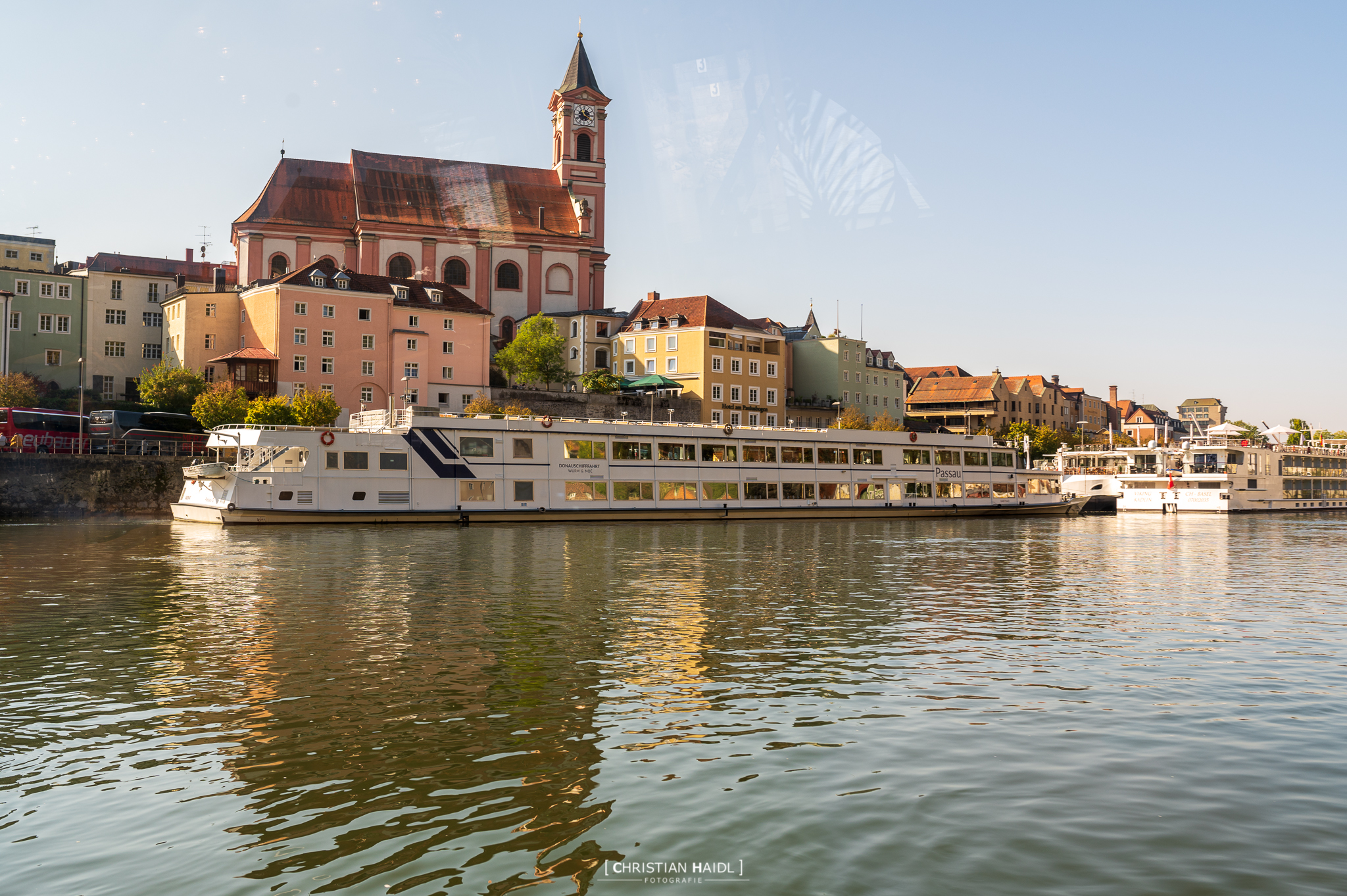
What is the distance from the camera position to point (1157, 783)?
11.6 m

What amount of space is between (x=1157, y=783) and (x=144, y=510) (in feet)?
214

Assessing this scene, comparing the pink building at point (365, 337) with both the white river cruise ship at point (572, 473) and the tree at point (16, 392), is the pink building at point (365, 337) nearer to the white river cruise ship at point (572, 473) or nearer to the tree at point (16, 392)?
the tree at point (16, 392)

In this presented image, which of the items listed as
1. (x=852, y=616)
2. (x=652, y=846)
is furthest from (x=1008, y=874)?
(x=852, y=616)

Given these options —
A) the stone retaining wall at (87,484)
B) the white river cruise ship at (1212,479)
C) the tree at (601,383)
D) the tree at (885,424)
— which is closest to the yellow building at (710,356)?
the tree at (601,383)

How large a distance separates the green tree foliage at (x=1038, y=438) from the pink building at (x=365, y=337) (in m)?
82.8

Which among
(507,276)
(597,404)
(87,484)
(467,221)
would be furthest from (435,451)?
(467,221)

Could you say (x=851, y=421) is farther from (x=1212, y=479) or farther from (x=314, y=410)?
(x=314, y=410)

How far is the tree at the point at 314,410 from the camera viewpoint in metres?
77.4

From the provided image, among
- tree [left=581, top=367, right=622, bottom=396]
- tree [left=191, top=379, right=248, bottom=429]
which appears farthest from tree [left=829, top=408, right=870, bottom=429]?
tree [left=191, top=379, right=248, bottom=429]

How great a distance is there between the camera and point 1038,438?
15475 centimetres

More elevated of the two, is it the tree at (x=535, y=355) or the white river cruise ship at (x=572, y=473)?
the tree at (x=535, y=355)

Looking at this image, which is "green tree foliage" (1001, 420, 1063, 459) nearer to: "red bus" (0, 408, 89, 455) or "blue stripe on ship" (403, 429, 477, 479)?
"blue stripe on ship" (403, 429, 477, 479)

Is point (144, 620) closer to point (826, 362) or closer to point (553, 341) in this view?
point (553, 341)

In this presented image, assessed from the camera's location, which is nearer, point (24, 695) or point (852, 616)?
point (24, 695)
